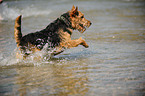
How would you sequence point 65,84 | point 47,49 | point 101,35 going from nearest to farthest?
point 65,84 → point 47,49 → point 101,35

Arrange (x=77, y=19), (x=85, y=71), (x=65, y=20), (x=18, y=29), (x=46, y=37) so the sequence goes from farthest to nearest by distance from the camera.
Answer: (x=77, y=19), (x=65, y=20), (x=46, y=37), (x=18, y=29), (x=85, y=71)

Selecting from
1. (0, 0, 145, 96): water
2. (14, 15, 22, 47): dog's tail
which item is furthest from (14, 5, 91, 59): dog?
(0, 0, 145, 96): water

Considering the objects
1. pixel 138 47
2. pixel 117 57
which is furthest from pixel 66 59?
pixel 138 47

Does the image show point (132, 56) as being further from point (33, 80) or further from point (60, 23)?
point (33, 80)

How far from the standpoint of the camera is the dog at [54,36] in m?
4.67

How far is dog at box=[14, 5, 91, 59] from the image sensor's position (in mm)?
4672

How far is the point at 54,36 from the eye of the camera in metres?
5.04

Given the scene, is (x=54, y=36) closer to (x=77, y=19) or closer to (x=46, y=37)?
(x=46, y=37)

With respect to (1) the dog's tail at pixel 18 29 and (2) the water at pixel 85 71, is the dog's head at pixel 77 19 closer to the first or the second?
(2) the water at pixel 85 71

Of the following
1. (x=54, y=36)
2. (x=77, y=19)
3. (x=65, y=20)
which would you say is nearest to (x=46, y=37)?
(x=54, y=36)

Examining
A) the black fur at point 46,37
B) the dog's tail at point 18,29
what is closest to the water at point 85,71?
the black fur at point 46,37

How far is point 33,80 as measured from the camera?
3971 millimetres

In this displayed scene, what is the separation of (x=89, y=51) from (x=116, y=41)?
1.18 meters

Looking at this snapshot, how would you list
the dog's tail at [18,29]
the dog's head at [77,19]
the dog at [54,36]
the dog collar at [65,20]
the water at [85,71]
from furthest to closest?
the dog's head at [77,19] < the dog collar at [65,20] < the dog at [54,36] < the dog's tail at [18,29] < the water at [85,71]
